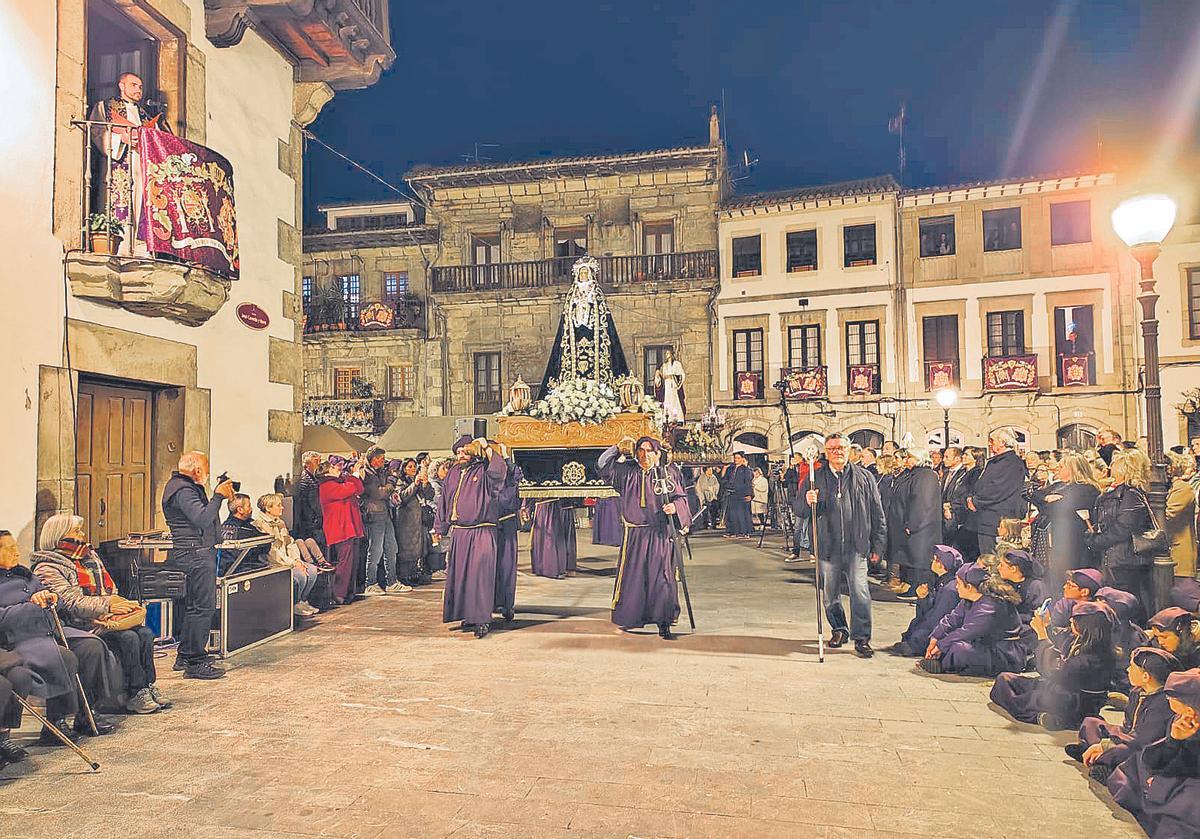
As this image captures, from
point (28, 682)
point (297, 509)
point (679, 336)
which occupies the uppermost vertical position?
point (679, 336)

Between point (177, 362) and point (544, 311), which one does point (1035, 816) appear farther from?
point (544, 311)

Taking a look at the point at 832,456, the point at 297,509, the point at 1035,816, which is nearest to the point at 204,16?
the point at 297,509

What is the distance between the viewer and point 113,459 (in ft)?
24.3

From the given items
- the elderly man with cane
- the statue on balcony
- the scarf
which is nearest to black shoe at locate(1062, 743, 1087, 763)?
the elderly man with cane

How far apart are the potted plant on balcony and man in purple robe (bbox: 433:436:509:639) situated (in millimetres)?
3567

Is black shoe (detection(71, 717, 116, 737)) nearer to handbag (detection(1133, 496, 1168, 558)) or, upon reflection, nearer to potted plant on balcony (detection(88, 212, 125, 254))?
potted plant on balcony (detection(88, 212, 125, 254))

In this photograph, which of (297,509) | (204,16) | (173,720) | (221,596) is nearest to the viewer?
(173,720)

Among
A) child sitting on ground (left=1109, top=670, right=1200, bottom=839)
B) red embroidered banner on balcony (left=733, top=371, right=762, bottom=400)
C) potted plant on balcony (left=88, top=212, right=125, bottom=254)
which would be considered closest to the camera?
child sitting on ground (left=1109, top=670, right=1200, bottom=839)

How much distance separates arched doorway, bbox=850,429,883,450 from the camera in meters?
25.8

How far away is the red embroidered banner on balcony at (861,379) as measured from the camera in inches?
1003

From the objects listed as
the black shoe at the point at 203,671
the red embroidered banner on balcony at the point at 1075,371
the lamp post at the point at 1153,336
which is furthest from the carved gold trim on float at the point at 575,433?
the red embroidered banner on balcony at the point at 1075,371

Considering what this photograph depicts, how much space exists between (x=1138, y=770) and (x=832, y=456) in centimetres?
396

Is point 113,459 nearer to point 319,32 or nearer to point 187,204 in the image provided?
point 187,204

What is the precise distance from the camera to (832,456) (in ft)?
24.9
